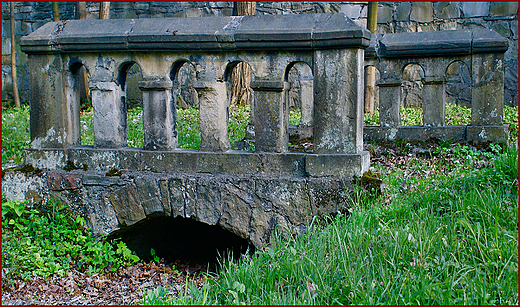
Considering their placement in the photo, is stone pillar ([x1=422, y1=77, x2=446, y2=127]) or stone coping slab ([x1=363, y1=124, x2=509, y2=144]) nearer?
stone coping slab ([x1=363, y1=124, x2=509, y2=144])

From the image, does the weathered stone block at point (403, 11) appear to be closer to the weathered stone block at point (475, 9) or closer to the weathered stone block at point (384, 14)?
the weathered stone block at point (384, 14)

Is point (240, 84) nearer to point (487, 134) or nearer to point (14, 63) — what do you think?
point (487, 134)

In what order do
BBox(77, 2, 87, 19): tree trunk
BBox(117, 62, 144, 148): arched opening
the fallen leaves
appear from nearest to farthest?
1. the fallen leaves
2. BBox(117, 62, 144, 148): arched opening
3. BBox(77, 2, 87, 19): tree trunk

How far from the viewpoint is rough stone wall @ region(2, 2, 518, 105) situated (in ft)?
31.4

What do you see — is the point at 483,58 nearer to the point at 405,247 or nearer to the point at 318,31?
the point at 318,31

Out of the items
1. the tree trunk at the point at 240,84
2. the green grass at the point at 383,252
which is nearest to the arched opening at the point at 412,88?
the tree trunk at the point at 240,84

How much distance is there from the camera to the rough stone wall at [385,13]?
31.4ft

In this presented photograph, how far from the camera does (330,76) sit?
363cm

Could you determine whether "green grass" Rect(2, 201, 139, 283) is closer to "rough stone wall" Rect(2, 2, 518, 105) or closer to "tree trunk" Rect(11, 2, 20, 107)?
"rough stone wall" Rect(2, 2, 518, 105)

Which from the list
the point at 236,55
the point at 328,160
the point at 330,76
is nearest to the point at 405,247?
the point at 328,160

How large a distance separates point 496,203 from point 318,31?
1833mm

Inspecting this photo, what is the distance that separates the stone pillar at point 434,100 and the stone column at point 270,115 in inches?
82.5

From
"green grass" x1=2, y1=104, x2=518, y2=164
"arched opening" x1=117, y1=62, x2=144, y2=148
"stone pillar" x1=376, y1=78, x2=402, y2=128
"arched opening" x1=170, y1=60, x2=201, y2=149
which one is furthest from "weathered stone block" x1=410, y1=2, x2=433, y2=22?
"arched opening" x1=117, y1=62, x2=144, y2=148

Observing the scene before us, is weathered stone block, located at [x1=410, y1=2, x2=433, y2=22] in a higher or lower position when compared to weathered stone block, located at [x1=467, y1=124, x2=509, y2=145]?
higher
